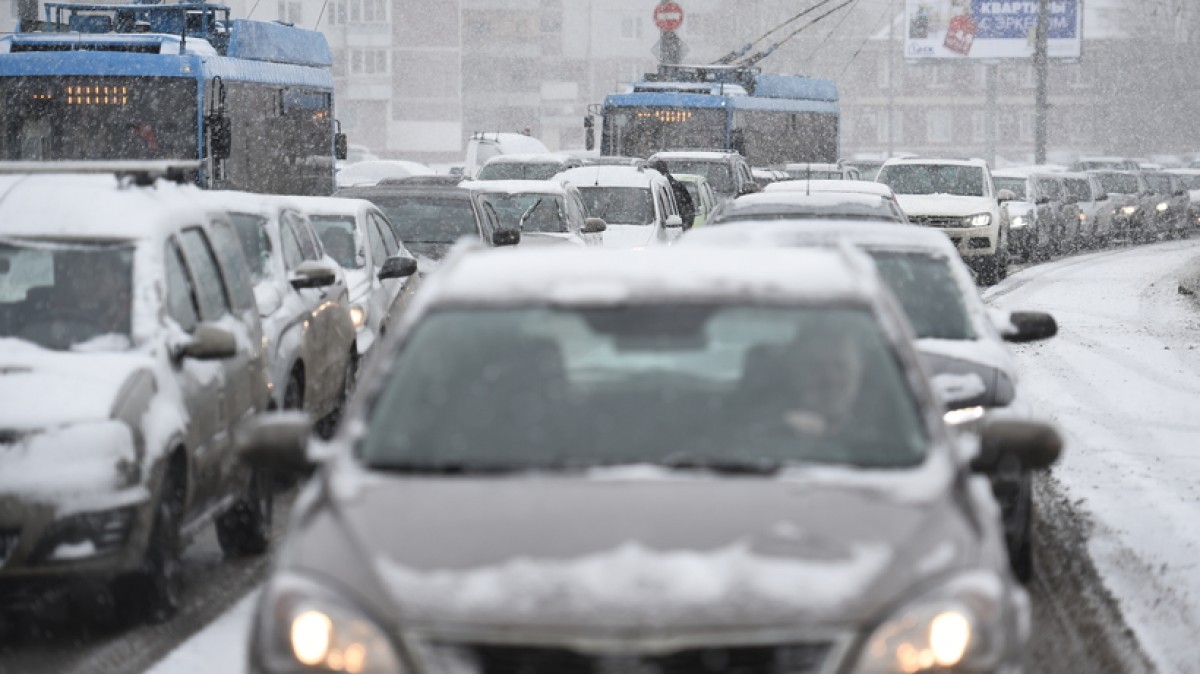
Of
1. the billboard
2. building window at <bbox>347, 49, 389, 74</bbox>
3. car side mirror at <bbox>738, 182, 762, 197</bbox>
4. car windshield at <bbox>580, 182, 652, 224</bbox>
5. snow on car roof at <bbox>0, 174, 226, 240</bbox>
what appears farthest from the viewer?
building window at <bbox>347, 49, 389, 74</bbox>

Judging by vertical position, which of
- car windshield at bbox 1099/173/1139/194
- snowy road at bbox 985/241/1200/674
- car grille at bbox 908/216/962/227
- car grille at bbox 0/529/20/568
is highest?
car grille at bbox 0/529/20/568

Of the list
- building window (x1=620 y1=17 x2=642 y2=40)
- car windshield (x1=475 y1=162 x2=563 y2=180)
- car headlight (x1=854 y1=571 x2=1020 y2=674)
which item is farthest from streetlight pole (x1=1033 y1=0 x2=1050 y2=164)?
car headlight (x1=854 y1=571 x2=1020 y2=674)

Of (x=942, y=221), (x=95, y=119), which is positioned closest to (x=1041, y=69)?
(x=942, y=221)

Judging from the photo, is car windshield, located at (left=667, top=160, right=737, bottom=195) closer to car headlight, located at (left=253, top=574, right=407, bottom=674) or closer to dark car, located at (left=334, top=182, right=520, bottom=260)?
dark car, located at (left=334, top=182, right=520, bottom=260)

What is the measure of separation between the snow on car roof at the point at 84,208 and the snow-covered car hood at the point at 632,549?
4.12 metres

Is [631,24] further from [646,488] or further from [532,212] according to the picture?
[646,488]

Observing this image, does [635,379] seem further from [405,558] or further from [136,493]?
[136,493]

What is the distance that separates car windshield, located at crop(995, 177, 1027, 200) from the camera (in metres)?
38.9

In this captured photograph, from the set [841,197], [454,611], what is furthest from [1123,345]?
[454,611]

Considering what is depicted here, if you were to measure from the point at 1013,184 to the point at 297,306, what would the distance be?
96.4ft

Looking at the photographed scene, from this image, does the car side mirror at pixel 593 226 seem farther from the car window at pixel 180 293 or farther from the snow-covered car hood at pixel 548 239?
the car window at pixel 180 293

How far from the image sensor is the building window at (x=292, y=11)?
3996 inches

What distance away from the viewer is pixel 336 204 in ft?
50.3

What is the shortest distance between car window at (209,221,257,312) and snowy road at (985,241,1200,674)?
3784mm
